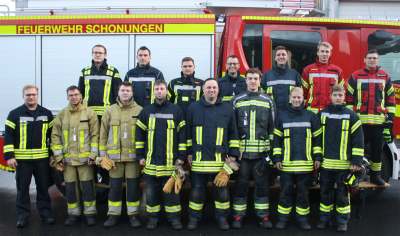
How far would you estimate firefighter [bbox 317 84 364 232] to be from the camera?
13.0 ft

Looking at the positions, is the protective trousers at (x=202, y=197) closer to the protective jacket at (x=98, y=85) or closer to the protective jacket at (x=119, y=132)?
the protective jacket at (x=119, y=132)

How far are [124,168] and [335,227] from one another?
268 centimetres

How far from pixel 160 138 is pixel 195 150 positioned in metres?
0.44

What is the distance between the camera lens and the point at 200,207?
13.3 feet

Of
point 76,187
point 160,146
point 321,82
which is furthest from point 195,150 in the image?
point 321,82

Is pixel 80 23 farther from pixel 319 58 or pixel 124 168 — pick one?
pixel 319 58

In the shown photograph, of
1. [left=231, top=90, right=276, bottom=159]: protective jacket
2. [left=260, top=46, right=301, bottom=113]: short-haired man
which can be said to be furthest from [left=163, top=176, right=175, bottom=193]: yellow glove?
[left=260, top=46, right=301, bottom=113]: short-haired man

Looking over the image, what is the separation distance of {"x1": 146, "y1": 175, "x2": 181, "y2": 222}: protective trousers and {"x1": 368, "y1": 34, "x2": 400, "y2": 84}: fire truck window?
3597 millimetres

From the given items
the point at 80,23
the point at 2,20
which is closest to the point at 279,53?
the point at 80,23

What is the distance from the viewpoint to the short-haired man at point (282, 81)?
444cm

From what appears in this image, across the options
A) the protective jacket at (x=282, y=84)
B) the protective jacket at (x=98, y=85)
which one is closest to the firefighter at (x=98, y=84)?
the protective jacket at (x=98, y=85)

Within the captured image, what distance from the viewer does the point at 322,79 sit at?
4461mm

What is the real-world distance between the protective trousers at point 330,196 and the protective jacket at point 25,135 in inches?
134

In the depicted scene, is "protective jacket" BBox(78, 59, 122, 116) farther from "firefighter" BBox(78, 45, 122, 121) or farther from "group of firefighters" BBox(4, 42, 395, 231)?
"group of firefighters" BBox(4, 42, 395, 231)
